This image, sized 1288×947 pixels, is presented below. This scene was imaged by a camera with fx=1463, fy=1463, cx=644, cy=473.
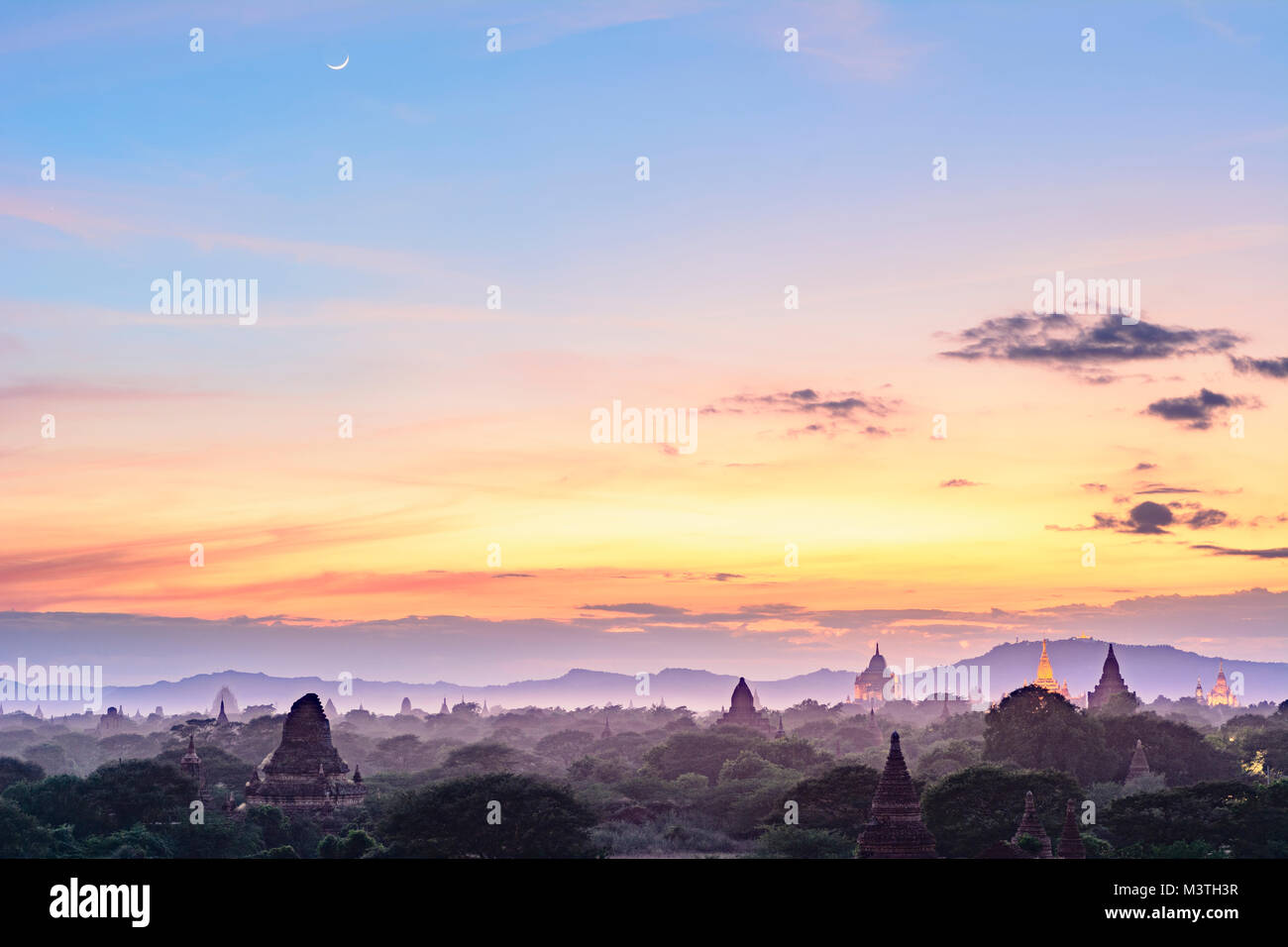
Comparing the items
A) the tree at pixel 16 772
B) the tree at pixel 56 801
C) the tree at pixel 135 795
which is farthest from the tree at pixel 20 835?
the tree at pixel 16 772

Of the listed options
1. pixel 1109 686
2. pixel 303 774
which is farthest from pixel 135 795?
pixel 1109 686

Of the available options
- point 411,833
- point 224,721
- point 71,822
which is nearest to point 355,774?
point 411,833

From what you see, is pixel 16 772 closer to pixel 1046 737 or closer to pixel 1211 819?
pixel 1046 737

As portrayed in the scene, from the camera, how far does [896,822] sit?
54312mm

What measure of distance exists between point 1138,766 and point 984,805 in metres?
41.1

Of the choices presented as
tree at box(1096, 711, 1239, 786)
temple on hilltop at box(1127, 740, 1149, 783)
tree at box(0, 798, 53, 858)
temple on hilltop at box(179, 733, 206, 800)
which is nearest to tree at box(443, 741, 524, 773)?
temple on hilltop at box(179, 733, 206, 800)

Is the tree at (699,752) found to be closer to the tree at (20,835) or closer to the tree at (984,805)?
the tree at (984,805)
